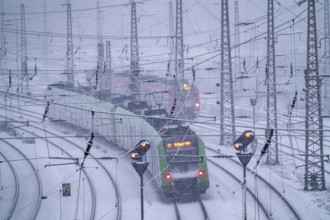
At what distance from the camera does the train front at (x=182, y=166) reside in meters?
12.8

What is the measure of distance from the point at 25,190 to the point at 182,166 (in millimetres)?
6803

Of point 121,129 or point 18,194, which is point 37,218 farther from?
point 121,129

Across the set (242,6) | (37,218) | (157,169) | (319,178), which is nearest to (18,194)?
(37,218)

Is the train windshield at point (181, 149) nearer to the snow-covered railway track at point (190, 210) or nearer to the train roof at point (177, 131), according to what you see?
the train roof at point (177, 131)

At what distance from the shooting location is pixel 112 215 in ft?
40.2

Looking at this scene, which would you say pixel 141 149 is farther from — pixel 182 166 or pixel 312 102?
pixel 312 102

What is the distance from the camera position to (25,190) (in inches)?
586

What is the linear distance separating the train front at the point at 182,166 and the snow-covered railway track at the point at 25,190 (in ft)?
15.4

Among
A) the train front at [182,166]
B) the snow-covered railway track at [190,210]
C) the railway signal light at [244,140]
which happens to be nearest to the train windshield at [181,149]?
the train front at [182,166]

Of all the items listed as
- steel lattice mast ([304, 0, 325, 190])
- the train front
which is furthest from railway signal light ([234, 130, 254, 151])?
steel lattice mast ([304, 0, 325, 190])

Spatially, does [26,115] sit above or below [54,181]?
above

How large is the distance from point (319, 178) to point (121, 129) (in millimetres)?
9985

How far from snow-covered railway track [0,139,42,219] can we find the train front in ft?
15.4

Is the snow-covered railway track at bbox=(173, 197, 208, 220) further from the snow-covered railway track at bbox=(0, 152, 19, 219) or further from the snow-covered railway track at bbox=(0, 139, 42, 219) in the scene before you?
the snow-covered railway track at bbox=(0, 152, 19, 219)
